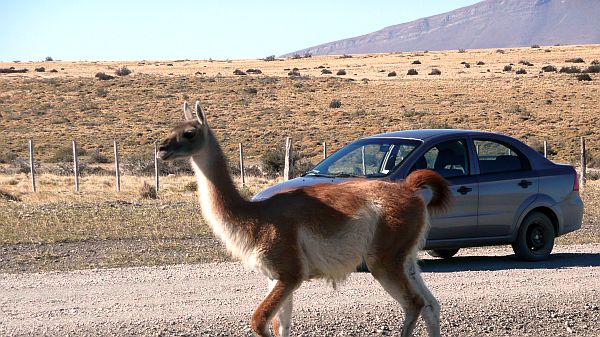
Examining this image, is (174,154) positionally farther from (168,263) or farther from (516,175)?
(516,175)

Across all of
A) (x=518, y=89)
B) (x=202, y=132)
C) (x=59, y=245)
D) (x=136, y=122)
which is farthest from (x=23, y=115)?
(x=202, y=132)

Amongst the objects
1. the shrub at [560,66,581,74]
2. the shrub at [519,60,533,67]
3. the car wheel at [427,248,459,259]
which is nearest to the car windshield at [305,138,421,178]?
the car wheel at [427,248,459,259]

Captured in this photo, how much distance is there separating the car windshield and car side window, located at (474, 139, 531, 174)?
1.18 meters

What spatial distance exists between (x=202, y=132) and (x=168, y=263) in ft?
19.6

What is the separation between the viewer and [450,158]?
12289 mm

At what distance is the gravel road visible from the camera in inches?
325

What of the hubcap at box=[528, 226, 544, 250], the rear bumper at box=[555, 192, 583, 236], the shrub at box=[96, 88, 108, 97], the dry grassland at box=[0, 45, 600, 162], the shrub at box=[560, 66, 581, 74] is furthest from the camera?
the shrub at box=[560, 66, 581, 74]

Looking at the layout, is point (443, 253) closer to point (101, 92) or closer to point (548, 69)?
point (101, 92)

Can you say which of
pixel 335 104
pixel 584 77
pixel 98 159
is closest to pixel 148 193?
pixel 98 159

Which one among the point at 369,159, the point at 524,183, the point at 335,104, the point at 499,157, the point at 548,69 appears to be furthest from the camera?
the point at 548,69

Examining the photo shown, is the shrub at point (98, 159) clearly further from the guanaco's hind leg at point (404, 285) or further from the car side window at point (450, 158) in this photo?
the guanaco's hind leg at point (404, 285)

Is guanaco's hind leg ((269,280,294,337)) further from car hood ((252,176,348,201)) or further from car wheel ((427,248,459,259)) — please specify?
car wheel ((427,248,459,259))

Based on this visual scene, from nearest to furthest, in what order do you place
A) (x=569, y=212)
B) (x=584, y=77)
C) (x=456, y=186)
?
(x=456, y=186) < (x=569, y=212) < (x=584, y=77)

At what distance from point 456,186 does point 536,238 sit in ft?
5.35
